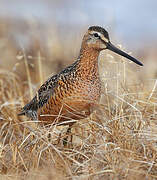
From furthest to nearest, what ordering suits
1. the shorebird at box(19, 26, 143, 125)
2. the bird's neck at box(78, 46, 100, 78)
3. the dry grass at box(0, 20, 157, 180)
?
the bird's neck at box(78, 46, 100, 78) < the shorebird at box(19, 26, 143, 125) < the dry grass at box(0, 20, 157, 180)

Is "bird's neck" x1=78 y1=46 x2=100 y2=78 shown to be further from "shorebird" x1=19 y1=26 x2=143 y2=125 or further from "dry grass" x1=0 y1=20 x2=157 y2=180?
"dry grass" x1=0 y1=20 x2=157 y2=180

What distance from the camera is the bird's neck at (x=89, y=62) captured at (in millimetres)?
4637

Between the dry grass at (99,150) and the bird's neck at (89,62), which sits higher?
the bird's neck at (89,62)

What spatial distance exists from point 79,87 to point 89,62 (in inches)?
11.6

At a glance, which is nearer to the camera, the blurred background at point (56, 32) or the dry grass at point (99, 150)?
the dry grass at point (99, 150)

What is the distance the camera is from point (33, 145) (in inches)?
166

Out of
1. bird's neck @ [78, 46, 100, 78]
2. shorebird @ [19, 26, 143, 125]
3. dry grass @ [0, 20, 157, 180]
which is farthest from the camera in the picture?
bird's neck @ [78, 46, 100, 78]

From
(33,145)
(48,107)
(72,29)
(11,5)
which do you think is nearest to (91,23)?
(72,29)

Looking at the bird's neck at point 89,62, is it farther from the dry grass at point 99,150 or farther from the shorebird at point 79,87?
the dry grass at point 99,150

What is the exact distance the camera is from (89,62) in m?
4.68

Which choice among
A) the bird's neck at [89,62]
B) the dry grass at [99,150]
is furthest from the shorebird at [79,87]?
the dry grass at [99,150]

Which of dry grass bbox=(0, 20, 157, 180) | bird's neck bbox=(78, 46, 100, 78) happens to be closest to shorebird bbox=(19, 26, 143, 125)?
bird's neck bbox=(78, 46, 100, 78)

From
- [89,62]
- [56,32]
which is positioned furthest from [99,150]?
[56,32]

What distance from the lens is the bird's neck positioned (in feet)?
15.2
